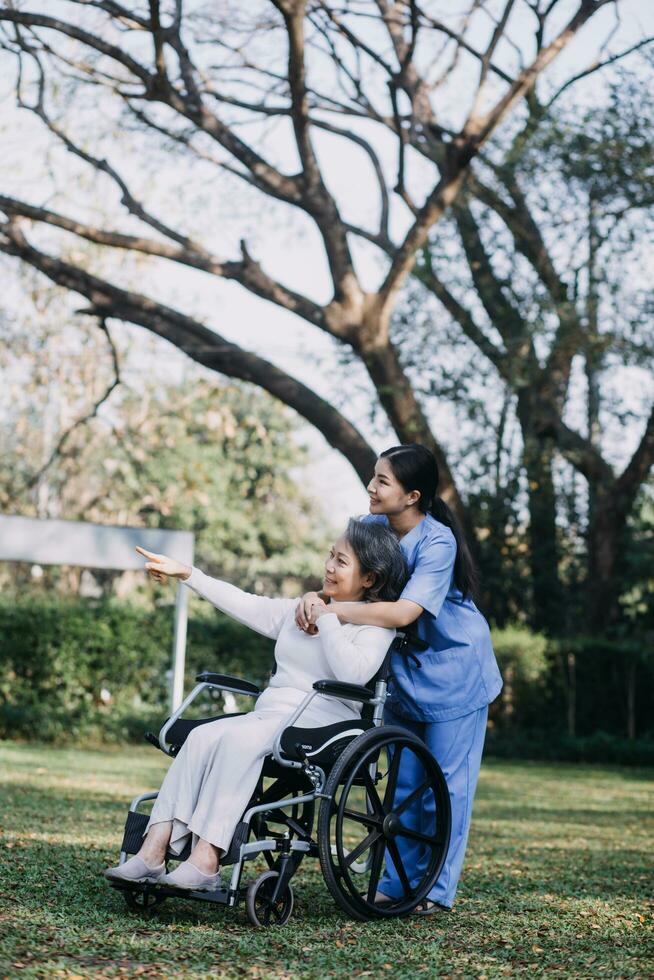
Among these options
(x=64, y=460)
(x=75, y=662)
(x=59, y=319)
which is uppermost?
(x=59, y=319)

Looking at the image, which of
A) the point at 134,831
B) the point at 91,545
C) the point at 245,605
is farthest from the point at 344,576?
the point at 91,545

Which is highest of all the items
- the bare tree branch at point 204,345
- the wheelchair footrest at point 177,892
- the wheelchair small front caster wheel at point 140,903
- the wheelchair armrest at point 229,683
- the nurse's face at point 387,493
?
the bare tree branch at point 204,345

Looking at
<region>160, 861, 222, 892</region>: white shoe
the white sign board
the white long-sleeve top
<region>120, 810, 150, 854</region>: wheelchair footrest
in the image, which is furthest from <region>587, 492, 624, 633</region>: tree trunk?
<region>160, 861, 222, 892</region>: white shoe

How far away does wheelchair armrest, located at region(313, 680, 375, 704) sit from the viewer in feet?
10.9

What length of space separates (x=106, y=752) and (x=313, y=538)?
1919 centimetres

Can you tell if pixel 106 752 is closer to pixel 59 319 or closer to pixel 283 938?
pixel 283 938

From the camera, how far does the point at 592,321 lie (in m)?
12.6

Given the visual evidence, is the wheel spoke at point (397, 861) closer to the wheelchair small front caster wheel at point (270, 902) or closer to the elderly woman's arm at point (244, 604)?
the wheelchair small front caster wheel at point (270, 902)

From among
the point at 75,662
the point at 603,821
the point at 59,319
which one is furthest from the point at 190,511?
the point at 603,821

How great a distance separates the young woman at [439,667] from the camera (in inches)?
146

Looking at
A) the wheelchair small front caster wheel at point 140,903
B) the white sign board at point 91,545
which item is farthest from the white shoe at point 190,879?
the white sign board at point 91,545

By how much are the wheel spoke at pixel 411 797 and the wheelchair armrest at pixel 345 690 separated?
0.34 m

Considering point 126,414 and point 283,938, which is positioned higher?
point 126,414

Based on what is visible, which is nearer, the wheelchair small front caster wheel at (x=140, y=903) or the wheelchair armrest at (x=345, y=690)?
the wheelchair armrest at (x=345, y=690)
